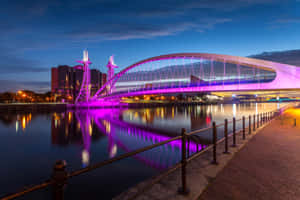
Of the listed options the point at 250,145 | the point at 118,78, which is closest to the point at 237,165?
the point at 250,145

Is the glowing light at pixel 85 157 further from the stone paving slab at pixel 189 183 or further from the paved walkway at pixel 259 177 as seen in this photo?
the paved walkway at pixel 259 177

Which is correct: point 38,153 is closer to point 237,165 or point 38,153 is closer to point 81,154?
point 81,154

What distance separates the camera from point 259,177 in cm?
447

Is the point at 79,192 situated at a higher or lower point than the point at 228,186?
lower

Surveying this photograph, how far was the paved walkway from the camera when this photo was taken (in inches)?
144

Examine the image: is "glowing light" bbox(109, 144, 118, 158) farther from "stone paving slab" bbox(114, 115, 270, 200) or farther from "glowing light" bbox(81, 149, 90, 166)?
"stone paving slab" bbox(114, 115, 270, 200)

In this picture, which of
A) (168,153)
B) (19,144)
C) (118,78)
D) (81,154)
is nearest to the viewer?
(168,153)

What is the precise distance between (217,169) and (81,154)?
978cm

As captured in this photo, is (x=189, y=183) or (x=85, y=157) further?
(x=85, y=157)

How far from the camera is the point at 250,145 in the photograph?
24.9 ft

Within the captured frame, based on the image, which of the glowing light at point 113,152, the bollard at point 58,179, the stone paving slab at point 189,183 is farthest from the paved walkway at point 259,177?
the glowing light at point 113,152

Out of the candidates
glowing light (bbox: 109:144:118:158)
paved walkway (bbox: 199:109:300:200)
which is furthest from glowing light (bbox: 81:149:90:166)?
paved walkway (bbox: 199:109:300:200)

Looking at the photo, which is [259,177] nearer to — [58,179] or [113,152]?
[58,179]

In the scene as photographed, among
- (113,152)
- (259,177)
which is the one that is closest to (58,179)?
(259,177)
